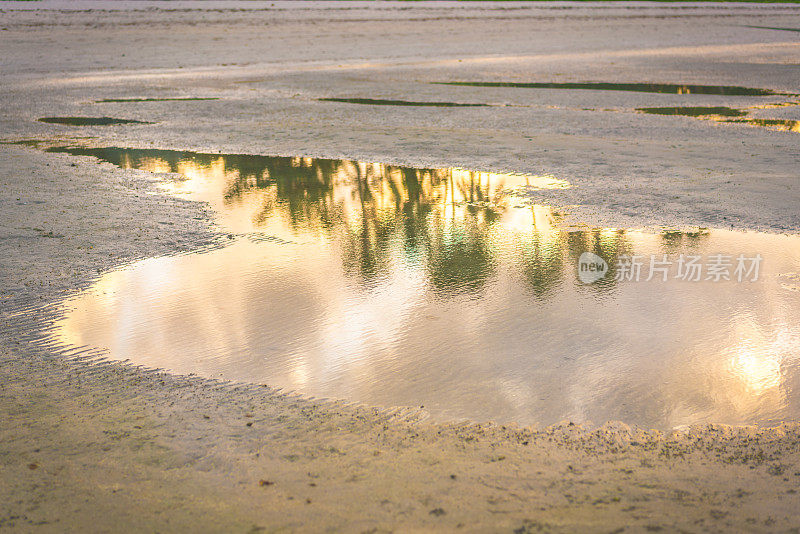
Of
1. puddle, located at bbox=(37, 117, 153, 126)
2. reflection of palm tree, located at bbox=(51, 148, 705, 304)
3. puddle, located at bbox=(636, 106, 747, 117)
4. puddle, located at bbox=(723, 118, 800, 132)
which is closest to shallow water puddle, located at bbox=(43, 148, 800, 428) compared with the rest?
reflection of palm tree, located at bbox=(51, 148, 705, 304)

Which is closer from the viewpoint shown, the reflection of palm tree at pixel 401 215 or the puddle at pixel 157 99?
the reflection of palm tree at pixel 401 215

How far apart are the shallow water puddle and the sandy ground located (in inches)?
12.2

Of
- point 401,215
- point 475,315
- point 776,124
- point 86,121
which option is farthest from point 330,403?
point 86,121

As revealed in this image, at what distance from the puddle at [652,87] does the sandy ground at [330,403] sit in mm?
954

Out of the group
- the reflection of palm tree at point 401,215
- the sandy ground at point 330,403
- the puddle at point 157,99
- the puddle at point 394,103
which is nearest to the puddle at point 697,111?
the sandy ground at point 330,403

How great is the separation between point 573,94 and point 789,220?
11.7 metres

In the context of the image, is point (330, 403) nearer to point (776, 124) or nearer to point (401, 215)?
point (401, 215)

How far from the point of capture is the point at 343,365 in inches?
217

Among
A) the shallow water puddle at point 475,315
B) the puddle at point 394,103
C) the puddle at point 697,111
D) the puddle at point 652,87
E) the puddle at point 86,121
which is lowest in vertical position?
the shallow water puddle at point 475,315

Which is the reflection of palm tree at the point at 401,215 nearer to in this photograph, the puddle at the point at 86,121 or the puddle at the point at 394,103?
the puddle at the point at 86,121

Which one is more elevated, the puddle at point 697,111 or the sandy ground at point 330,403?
the puddle at point 697,111

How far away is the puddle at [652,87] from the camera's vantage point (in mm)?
20031

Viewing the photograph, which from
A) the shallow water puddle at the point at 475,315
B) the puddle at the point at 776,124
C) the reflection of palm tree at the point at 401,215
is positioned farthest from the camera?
the puddle at the point at 776,124

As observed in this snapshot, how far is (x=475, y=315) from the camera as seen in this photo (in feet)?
21.0
